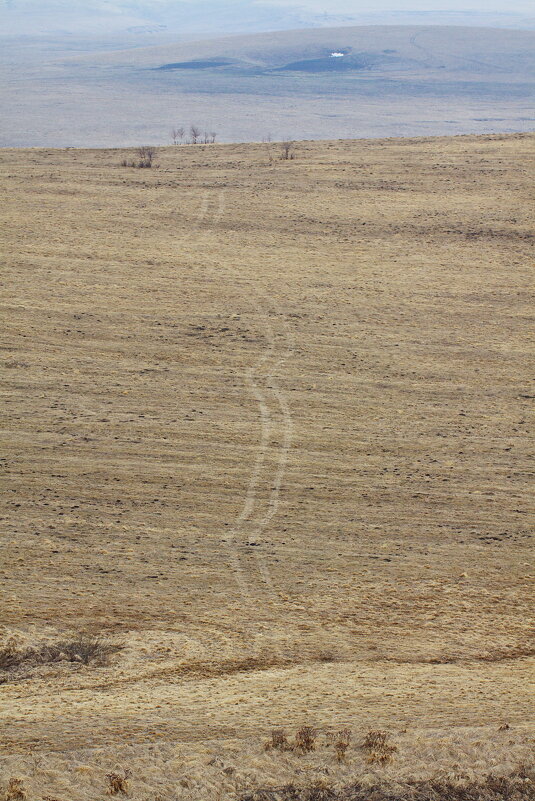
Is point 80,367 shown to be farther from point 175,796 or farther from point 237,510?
point 175,796

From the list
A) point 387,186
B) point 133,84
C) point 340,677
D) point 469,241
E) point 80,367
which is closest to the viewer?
point 340,677

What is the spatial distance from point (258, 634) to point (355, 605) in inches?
57.5

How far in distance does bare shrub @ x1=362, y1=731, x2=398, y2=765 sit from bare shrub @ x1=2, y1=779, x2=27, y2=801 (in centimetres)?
333

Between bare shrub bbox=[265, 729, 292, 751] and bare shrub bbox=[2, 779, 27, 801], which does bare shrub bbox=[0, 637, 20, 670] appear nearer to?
bare shrub bbox=[2, 779, 27, 801]

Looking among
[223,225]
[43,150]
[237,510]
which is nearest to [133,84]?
[43,150]

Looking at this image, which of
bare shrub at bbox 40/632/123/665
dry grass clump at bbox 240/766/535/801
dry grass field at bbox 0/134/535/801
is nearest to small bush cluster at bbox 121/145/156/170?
dry grass field at bbox 0/134/535/801

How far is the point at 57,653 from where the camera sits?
11133 millimetres

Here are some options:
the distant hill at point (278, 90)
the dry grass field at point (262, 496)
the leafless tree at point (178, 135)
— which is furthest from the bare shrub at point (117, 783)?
the distant hill at point (278, 90)

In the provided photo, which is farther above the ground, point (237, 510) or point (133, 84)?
point (133, 84)

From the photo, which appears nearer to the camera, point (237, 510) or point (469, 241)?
point (237, 510)

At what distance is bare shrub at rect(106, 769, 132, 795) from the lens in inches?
343

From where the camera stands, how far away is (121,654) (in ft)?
36.8

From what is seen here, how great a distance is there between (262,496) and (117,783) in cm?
647

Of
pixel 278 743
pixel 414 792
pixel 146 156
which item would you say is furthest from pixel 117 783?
pixel 146 156
